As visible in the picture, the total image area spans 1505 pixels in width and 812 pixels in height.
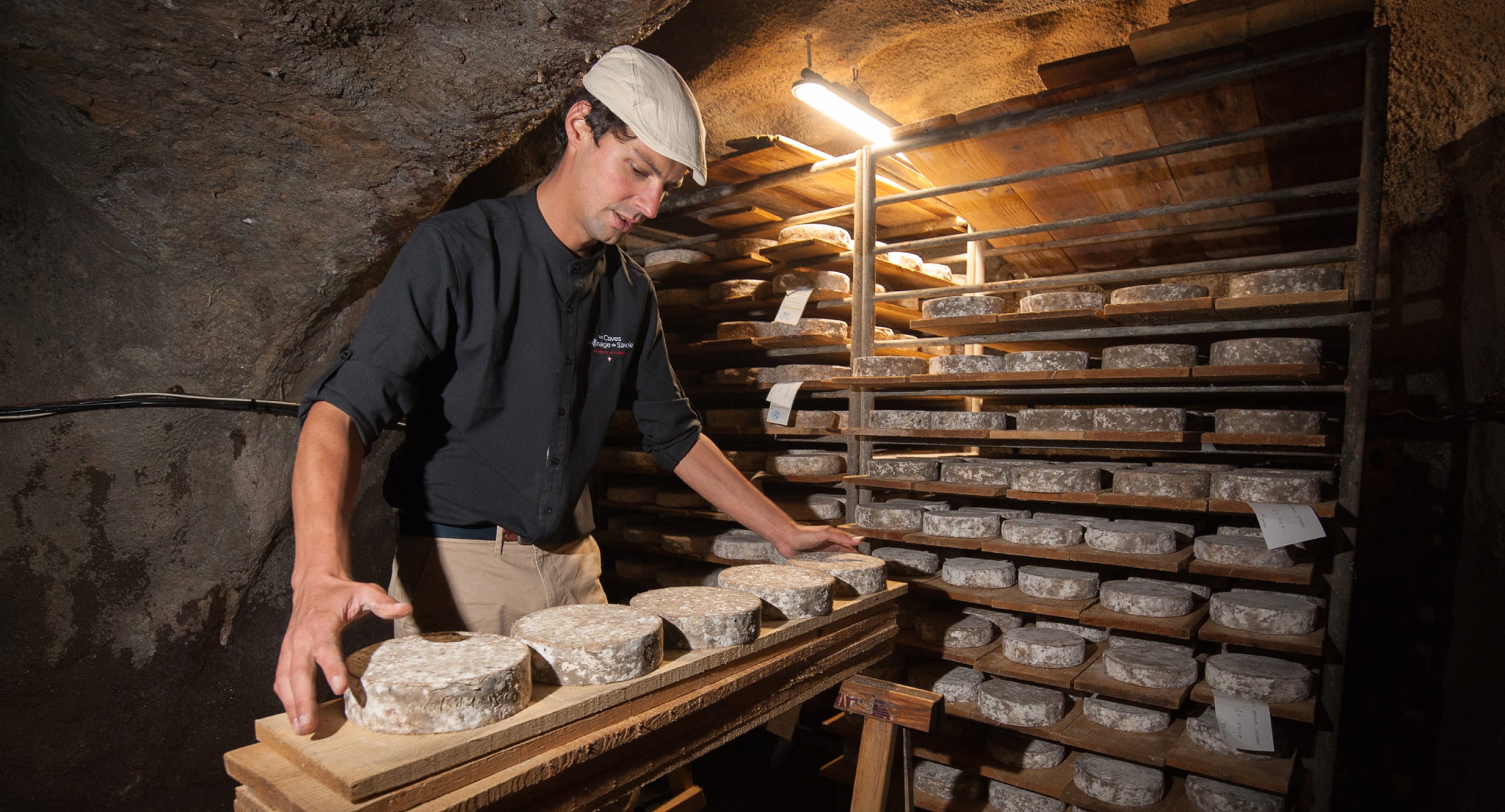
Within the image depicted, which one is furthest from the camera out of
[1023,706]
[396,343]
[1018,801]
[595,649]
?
[1018,801]

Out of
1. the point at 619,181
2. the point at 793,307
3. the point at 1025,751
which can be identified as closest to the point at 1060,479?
the point at 1025,751

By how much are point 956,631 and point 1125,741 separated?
0.62 m

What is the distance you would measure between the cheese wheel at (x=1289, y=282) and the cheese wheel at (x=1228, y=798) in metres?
1.55

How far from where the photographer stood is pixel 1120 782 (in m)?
2.31

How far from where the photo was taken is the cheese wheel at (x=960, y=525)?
280 centimetres

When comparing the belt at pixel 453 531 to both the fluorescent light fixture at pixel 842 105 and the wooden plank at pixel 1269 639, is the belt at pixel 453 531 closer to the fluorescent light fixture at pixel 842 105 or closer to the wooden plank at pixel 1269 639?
the wooden plank at pixel 1269 639

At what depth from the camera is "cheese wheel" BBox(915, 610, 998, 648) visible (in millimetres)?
2684

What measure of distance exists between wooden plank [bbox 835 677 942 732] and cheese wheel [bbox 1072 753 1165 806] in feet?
3.49

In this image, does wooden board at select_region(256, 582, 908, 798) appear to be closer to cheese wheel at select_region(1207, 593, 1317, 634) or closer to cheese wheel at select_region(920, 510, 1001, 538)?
cheese wheel at select_region(920, 510, 1001, 538)

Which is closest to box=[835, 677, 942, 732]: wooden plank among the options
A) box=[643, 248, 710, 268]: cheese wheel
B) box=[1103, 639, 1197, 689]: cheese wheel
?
box=[1103, 639, 1197, 689]: cheese wheel

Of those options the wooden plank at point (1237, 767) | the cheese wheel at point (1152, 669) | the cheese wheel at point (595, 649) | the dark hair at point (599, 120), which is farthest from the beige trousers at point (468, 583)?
the wooden plank at point (1237, 767)

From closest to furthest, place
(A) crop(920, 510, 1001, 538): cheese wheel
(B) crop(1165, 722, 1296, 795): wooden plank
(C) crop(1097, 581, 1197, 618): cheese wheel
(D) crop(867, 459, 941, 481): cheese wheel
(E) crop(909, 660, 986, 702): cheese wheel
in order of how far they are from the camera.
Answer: (B) crop(1165, 722, 1296, 795): wooden plank → (C) crop(1097, 581, 1197, 618): cheese wheel → (E) crop(909, 660, 986, 702): cheese wheel → (A) crop(920, 510, 1001, 538): cheese wheel → (D) crop(867, 459, 941, 481): cheese wheel

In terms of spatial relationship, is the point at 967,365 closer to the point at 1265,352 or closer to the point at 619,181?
the point at 1265,352

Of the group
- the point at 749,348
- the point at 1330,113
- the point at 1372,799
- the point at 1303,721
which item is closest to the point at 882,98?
the point at 749,348
